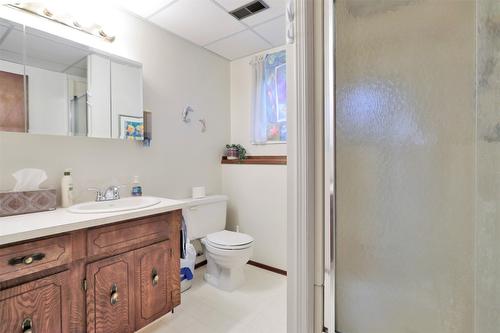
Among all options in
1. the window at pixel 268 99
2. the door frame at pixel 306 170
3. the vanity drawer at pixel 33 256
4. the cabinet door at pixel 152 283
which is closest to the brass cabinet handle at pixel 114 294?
the cabinet door at pixel 152 283

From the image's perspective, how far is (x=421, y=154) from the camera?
60 cm

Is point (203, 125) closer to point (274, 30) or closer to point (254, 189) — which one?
point (254, 189)

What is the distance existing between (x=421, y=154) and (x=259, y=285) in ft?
6.35

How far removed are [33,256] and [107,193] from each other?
685 millimetres

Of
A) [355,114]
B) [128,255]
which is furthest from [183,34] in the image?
[355,114]

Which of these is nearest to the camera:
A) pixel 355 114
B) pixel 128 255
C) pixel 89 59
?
pixel 355 114

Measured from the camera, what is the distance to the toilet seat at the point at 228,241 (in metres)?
1.95

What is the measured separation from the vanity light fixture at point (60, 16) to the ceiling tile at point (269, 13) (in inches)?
42.7

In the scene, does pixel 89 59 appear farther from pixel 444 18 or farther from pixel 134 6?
pixel 444 18

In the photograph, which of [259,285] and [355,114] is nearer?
[355,114]

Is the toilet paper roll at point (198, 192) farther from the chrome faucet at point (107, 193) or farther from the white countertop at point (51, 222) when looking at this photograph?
the white countertop at point (51, 222)

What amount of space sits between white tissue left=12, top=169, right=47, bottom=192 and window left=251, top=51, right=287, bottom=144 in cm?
177

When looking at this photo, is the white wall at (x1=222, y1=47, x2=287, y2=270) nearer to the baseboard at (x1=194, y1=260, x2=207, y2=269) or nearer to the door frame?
the baseboard at (x1=194, y1=260, x2=207, y2=269)

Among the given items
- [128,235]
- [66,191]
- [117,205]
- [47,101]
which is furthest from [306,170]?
[47,101]
